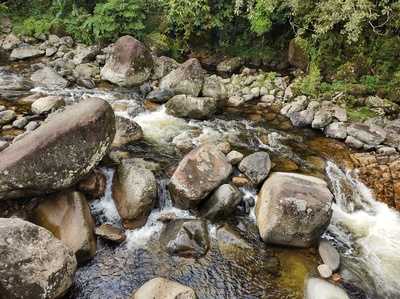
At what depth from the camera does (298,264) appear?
6.70 metres

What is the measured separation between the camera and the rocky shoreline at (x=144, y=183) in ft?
19.0

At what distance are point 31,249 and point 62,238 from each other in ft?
3.30

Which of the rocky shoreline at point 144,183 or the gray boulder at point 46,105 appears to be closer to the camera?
the rocky shoreline at point 144,183

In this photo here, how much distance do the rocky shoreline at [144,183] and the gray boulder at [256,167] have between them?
0.02m

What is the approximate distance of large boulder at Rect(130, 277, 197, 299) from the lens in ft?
18.2

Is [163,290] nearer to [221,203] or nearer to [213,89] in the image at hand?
[221,203]

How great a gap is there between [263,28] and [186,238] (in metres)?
8.81

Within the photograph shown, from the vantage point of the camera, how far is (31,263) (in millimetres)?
5242

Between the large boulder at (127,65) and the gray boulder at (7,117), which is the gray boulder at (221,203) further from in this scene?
the large boulder at (127,65)

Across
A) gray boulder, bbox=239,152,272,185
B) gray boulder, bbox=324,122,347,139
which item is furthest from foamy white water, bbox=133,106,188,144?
gray boulder, bbox=324,122,347,139

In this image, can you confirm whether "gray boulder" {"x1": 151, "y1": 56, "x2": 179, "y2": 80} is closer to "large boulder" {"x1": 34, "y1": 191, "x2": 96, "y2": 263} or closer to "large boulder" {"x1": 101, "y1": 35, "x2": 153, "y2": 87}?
"large boulder" {"x1": 101, "y1": 35, "x2": 153, "y2": 87}

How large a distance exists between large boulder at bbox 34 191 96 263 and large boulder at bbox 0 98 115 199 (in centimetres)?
25

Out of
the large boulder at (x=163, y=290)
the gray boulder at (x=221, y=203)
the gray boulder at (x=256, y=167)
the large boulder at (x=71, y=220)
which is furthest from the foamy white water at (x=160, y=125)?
the large boulder at (x=163, y=290)

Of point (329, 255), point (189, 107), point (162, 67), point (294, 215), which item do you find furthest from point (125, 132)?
point (329, 255)
